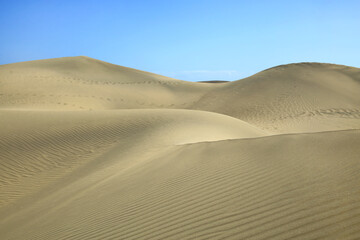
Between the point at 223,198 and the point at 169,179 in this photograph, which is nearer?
the point at 223,198

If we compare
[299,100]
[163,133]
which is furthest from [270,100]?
[163,133]

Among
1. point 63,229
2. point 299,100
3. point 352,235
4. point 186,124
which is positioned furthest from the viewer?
point 299,100

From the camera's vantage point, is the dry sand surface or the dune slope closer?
the dune slope

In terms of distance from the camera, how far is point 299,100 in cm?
2427

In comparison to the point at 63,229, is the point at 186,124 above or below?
above

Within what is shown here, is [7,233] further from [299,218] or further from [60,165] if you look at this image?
[299,218]

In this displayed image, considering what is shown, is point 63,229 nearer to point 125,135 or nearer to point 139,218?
point 139,218

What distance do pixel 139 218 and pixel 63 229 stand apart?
129cm

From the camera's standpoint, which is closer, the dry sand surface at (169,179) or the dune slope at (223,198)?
the dune slope at (223,198)

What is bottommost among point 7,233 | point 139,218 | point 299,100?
point 7,233

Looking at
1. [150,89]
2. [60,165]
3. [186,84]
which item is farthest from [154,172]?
[186,84]

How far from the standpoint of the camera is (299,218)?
2.93 m

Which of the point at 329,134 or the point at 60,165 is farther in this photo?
the point at 60,165

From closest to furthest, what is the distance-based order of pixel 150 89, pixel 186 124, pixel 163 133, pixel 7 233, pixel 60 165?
pixel 7 233, pixel 60 165, pixel 163 133, pixel 186 124, pixel 150 89
